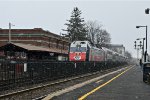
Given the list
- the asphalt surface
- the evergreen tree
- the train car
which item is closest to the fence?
the asphalt surface

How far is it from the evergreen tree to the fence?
289 feet

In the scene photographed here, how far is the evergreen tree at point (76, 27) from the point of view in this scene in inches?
4919

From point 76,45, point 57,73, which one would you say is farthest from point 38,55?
point 57,73

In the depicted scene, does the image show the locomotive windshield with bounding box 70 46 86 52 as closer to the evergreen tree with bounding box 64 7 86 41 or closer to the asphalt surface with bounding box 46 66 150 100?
the asphalt surface with bounding box 46 66 150 100

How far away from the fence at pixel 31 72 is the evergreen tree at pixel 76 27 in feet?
289

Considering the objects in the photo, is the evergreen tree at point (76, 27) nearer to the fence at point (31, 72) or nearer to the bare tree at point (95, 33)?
the bare tree at point (95, 33)

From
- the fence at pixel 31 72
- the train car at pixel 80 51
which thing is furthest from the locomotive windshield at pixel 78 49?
the fence at pixel 31 72

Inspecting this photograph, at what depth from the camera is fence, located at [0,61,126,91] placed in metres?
18.3

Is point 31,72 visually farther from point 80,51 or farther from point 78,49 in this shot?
point 78,49

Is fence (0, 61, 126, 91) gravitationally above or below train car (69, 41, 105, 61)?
below

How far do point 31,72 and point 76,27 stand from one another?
4094 inches

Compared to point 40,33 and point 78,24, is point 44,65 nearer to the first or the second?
point 40,33

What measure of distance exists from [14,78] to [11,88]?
26.8 inches

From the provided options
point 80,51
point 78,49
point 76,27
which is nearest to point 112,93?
point 80,51
